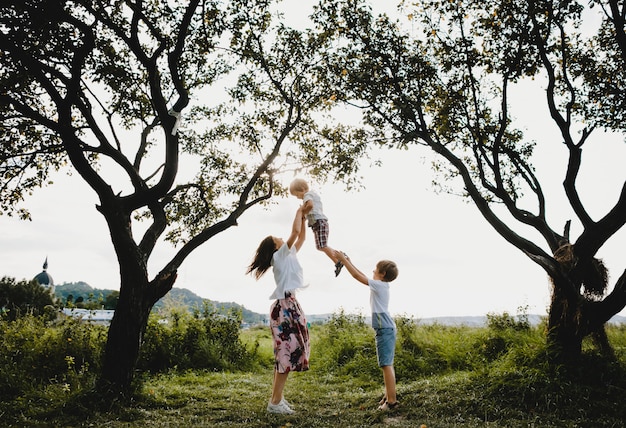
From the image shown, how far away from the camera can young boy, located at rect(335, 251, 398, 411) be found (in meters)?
5.47

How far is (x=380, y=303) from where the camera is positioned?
559 cm

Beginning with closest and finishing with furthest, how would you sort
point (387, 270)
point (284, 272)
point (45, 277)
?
point (284, 272) < point (387, 270) < point (45, 277)

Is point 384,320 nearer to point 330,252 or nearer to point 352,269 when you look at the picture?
point 352,269

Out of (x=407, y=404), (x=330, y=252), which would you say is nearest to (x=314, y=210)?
(x=330, y=252)

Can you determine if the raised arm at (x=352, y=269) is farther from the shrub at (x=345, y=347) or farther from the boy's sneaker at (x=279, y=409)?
the shrub at (x=345, y=347)

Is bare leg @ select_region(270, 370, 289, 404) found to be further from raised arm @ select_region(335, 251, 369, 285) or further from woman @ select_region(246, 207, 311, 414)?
raised arm @ select_region(335, 251, 369, 285)

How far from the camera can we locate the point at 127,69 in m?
8.79

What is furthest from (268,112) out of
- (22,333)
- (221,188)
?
(22,333)

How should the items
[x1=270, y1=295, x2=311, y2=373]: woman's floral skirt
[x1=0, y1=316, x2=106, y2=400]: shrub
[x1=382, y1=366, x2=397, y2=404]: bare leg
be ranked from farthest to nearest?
[x1=0, y1=316, x2=106, y2=400]: shrub → [x1=382, y1=366, x2=397, y2=404]: bare leg → [x1=270, y1=295, x2=311, y2=373]: woman's floral skirt

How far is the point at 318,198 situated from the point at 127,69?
531cm

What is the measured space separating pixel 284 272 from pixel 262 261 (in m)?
0.42

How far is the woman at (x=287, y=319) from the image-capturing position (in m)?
5.23

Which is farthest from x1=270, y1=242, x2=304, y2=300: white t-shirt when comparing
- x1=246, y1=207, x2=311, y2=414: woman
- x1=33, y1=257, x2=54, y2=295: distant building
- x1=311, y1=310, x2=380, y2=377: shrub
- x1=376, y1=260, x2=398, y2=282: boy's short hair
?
x1=33, y1=257, x2=54, y2=295: distant building

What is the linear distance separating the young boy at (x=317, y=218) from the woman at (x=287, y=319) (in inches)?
29.4
